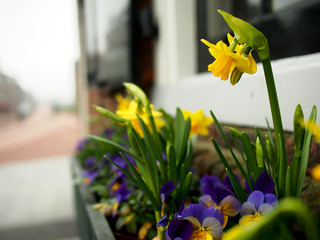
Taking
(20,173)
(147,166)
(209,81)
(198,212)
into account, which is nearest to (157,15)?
(209,81)

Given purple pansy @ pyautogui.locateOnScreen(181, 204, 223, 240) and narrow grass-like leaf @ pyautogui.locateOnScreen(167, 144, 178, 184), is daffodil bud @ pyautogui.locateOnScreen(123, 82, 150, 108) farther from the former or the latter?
purple pansy @ pyautogui.locateOnScreen(181, 204, 223, 240)

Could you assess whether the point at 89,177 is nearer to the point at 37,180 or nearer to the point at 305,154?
the point at 305,154

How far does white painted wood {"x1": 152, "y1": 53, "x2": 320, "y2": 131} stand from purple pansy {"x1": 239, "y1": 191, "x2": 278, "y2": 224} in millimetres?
268

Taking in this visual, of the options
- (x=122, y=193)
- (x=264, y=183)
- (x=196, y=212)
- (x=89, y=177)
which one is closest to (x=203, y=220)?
(x=196, y=212)

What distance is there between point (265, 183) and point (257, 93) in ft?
1.31

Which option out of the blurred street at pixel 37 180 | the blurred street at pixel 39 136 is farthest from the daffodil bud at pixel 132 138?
the blurred street at pixel 39 136

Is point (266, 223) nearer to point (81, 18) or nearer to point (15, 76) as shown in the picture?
point (81, 18)

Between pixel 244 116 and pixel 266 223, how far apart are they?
0.70m

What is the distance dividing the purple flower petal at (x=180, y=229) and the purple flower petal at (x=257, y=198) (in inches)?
4.4

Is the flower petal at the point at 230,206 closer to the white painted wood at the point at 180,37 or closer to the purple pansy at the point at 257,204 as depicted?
the purple pansy at the point at 257,204

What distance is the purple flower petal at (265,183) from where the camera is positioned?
0.50 m

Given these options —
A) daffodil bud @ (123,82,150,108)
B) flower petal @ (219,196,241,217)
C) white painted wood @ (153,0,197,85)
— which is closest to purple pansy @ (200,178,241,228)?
flower petal @ (219,196,241,217)

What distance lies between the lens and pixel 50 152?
6.87 m

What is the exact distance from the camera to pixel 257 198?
475mm
